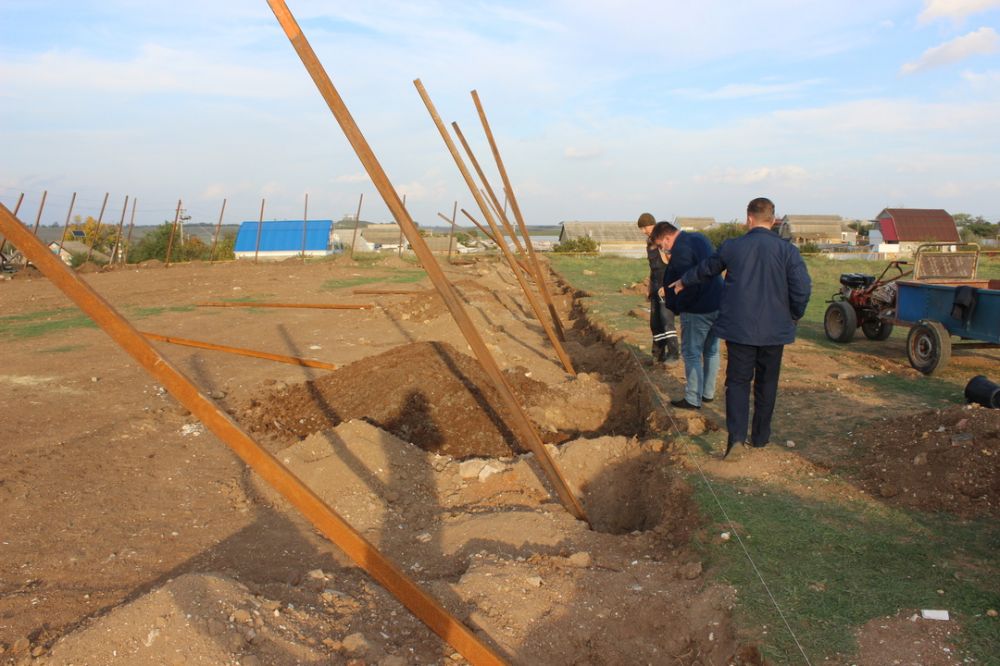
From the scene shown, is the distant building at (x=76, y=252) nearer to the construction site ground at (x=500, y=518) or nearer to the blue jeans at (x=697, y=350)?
the construction site ground at (x=500, y=518)

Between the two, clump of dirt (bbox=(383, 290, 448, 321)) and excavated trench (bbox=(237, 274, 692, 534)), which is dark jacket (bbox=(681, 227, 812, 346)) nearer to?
excavated trench (bbox=(237, 274, 692, 534))

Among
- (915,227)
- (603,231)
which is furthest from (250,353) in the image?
(603,231)

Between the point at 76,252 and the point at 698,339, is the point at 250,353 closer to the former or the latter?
the point at 698,339

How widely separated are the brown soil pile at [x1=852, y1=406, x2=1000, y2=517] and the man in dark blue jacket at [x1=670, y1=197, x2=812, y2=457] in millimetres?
816

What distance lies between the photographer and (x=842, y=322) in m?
10.7

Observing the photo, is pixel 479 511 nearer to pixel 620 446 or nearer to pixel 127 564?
pixel 620 446

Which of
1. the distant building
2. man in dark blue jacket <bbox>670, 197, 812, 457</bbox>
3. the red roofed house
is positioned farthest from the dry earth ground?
the red roofed house

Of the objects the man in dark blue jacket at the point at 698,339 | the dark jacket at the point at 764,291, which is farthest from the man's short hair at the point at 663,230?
the dark jacket at the point at 764,291

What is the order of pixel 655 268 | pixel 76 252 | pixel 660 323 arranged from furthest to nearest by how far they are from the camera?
pixel 76 252
pixel 655 268
pixel 660 323

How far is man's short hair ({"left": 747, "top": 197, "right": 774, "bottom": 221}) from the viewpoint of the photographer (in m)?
5.22

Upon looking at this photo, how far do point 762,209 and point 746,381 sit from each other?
1.15 m

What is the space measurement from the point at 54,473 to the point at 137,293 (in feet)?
46.0

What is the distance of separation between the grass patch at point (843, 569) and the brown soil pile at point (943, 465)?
19 cm

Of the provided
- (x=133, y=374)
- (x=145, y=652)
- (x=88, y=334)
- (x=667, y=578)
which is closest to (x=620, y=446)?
(x=667, y=578)
